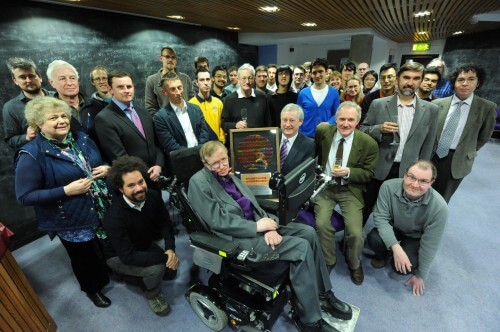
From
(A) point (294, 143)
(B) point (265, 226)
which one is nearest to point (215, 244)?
(B) point (265, 226)

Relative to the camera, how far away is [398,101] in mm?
2355

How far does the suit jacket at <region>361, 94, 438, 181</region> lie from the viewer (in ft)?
7.49

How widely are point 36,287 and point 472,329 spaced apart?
3.78 meters

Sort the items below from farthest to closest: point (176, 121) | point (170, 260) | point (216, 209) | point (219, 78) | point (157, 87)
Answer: point (219, 78), point (157, 87), point (176, 121), point (170, 260), point (216, 209)

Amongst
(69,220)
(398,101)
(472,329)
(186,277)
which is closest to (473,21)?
(398,101)

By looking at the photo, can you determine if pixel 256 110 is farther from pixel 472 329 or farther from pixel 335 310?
pixel 472 329

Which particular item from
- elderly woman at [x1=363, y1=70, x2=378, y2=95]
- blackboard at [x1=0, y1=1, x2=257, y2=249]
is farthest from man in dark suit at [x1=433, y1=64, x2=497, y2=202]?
blackboard at [x1=0, y1=1, x2=257, y2=249]

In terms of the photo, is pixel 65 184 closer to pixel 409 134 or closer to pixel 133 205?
pixel 133 205

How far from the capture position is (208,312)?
185 cm

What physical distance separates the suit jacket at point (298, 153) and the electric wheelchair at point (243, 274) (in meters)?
0.69

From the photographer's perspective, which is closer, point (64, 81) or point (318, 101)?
point (64, 81)

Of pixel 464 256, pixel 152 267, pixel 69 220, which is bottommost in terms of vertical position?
→ pixel 464 256

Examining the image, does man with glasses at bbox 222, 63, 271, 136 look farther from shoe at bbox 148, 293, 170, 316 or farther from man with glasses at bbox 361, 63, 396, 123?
shoe at bbox 148, 293, 170, 316

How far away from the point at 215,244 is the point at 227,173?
0.60 metres
